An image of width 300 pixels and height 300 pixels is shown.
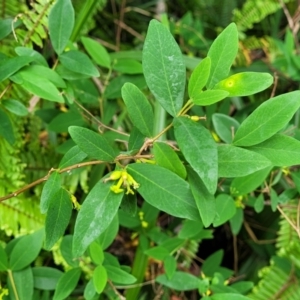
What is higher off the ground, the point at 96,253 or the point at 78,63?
Answer: the point at 78,63

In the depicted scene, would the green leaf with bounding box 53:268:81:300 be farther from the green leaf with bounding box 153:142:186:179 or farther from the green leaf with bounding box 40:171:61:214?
the green leaf with bounding box 153:142:186:179

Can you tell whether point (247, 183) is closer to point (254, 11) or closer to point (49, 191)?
point (49, 191)

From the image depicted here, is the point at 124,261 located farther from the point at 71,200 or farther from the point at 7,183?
the point at 71,200

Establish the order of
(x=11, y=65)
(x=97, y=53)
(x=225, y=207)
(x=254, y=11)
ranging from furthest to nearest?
1. (x=254, y=11)
2. (x=97, y=53)
3. (x=225, y=207)
4. (x=11, y=65)

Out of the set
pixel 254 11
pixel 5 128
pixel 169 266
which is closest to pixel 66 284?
pixel 169 266

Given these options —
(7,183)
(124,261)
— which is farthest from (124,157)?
(124,261)

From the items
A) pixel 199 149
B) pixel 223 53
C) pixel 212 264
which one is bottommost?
pixel 212 264

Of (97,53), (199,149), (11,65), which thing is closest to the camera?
(199,149)

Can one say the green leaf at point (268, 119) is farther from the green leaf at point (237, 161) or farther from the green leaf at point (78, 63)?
the green leaf at point (78, 63)
